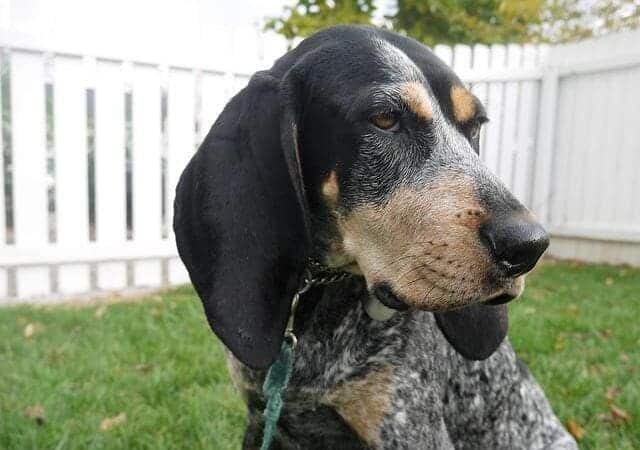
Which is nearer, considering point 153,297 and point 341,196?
point 341,196

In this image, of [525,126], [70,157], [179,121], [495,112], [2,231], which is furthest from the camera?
[525,126]

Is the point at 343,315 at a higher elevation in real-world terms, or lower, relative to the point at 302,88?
lower

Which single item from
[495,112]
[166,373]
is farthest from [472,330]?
[495,112]

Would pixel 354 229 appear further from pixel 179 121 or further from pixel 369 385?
pixel 179 121

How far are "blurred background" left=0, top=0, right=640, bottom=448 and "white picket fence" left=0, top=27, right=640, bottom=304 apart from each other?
0.05ft

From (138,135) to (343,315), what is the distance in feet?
14.1

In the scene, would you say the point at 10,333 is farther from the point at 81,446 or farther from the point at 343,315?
the point at 343,315

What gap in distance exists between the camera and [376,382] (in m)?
2.00

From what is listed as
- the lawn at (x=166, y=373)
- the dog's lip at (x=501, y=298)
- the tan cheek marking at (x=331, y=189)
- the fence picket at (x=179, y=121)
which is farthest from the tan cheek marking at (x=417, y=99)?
the fence picket at (x=179, y=121)

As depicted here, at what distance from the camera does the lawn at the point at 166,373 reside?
10.0 feet

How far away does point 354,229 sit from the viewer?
1868 mm

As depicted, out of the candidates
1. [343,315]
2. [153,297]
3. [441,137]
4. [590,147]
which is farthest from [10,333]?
[590,147]

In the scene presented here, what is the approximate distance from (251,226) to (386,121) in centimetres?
51

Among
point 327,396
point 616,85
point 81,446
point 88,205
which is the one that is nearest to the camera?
point 327,396
